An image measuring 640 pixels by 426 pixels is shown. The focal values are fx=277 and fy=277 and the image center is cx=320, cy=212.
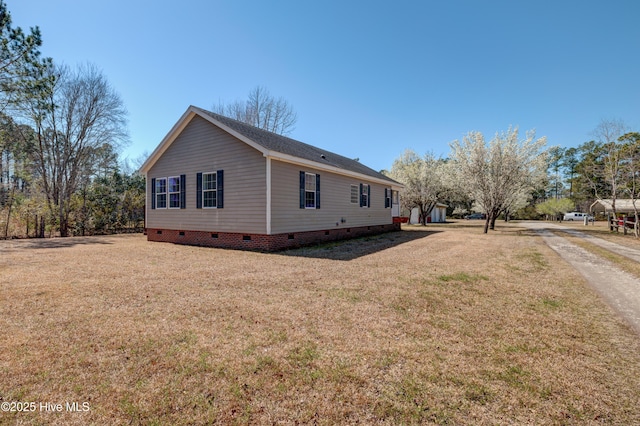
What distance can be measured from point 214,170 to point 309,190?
4284 mm

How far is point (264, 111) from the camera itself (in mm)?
28344

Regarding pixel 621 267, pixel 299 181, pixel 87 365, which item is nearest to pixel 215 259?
pixel 299 181

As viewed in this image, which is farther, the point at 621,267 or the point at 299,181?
the point at 299,181

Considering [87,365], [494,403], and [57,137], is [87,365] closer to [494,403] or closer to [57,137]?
[494,403]

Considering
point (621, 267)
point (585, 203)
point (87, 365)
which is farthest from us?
point (585, 203)

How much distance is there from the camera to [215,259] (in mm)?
8961

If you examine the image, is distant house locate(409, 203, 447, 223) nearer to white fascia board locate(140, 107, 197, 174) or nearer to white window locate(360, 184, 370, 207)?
white window locate(360, 184, 370, 207)

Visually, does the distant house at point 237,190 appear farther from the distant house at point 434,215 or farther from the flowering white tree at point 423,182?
the distant house at point 434,215

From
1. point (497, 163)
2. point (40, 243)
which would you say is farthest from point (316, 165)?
point (497, 163)

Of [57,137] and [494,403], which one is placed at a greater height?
[57,137]

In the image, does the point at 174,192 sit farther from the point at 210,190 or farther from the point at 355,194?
the point at 355,194

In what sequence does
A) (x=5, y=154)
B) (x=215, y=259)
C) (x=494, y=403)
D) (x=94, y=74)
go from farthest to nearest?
(x=94, y=74) < (x=5, y=154) < (x=215, y=259) < (x=494, y=403)

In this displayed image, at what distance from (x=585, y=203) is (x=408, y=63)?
51898mm

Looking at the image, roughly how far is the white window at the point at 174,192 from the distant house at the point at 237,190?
0.03 m
